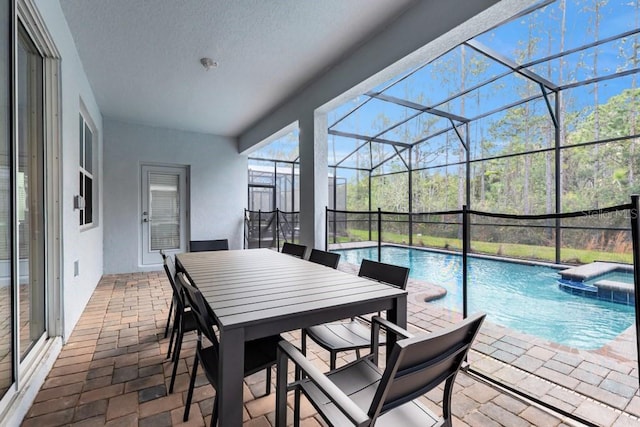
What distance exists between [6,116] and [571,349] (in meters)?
4.15

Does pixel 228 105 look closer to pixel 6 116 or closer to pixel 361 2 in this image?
pixel 361 2

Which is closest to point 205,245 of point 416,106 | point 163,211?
point 163,211

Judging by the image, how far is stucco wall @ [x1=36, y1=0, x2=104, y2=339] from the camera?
235 centimetres

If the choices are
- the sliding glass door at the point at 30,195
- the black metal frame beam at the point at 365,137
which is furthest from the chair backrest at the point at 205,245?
the black metal frame beam at the point at 365,137

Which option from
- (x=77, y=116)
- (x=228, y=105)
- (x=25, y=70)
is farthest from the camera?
(x=228, y=105)

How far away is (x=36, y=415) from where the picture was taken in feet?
5.34

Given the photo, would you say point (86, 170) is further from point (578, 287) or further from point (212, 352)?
point (578, 287)

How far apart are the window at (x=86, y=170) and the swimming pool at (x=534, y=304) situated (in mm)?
3727

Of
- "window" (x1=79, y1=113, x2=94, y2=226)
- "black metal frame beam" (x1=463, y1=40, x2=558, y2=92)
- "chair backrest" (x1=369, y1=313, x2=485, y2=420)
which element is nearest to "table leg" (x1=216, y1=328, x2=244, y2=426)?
"chair backrest" (x1=369, y1=313, x2=485, y2=420)

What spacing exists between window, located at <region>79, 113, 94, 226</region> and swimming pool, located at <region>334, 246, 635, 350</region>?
373cm

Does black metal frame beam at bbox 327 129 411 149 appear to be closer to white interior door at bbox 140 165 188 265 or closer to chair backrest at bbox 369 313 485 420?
white interior door at bbox 140 165 188 265

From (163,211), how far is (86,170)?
2.00 metres

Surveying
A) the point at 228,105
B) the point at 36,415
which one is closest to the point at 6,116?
the point at 36,415

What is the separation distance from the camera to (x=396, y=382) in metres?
0.84
